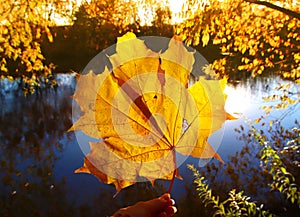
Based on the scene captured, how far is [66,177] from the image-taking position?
370 centimetres

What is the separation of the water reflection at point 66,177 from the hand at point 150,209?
3009mm

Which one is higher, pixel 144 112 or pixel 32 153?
pixel 144 112

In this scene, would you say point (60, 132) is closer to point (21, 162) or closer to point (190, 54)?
point (21, 162)

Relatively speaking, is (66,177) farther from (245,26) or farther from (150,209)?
(150,209)

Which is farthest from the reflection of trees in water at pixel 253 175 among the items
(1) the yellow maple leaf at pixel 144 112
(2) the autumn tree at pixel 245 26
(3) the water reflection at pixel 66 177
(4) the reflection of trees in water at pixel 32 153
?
(1) the yellow maple leaf at pixel 144 112

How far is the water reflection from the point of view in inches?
127

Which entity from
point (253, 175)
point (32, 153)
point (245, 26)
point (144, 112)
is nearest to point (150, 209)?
point (144, 112)

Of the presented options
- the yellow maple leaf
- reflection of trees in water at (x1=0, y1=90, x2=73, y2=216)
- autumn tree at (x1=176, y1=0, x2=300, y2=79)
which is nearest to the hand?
the yellow maple leaf

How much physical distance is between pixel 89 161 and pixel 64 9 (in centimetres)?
286

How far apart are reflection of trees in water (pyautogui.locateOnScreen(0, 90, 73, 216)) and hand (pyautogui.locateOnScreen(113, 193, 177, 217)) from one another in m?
3.12

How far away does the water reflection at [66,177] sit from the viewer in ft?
10.6

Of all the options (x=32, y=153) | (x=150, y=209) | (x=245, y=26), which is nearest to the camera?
(x=150, y=209)

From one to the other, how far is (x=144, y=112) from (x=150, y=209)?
0.11 metres

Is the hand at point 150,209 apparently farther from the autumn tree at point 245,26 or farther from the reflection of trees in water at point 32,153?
the reflection of trees in water at point 32,153
